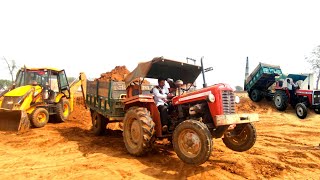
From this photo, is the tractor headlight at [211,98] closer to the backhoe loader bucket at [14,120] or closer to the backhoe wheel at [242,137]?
the backhoe wheel at [242,137]

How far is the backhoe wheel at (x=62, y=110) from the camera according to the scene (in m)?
11.4

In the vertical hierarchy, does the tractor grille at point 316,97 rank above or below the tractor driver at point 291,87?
below

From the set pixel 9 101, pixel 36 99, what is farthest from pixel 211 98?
pixel 9 101

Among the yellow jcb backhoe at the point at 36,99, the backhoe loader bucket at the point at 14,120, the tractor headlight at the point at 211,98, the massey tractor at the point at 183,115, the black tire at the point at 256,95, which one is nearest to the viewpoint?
the massey tractor at the point at 183,115

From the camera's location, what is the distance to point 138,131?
6.03 meters

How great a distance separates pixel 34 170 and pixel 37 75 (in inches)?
285

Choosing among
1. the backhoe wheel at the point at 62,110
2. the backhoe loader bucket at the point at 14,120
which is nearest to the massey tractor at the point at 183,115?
the backhoe loader bucket at the point at 14,120

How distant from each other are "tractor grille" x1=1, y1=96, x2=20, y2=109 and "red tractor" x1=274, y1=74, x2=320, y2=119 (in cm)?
1283

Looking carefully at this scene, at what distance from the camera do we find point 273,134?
9320 millimetres

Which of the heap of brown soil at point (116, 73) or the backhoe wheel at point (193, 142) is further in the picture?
the heap of brown soil at point (116, 73)

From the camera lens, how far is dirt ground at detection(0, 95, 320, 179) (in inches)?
187

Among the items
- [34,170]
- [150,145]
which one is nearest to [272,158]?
[150,145]

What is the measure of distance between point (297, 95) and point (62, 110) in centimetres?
1195

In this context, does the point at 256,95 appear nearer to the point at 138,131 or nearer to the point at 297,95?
the point at 297,95
